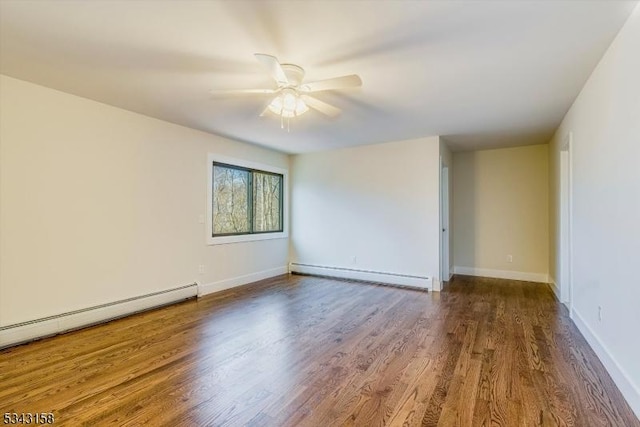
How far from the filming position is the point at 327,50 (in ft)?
7.59

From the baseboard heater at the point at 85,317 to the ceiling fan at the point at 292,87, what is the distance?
2582mm

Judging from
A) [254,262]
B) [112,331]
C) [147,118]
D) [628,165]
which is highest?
→ [147,118]

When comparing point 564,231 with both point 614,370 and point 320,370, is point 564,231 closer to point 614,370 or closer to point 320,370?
point 614,370

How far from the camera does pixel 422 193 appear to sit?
16.5 ft

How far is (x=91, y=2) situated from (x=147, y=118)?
2240mm

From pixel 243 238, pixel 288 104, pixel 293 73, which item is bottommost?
pixel 243 238

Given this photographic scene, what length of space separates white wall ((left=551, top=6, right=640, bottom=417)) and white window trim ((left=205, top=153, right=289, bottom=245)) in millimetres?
4362

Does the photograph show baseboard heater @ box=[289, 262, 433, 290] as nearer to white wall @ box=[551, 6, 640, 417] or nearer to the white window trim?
the white window trim

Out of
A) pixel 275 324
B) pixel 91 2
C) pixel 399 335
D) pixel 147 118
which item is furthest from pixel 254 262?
pixel 91 2

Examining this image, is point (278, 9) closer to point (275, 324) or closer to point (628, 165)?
point (628, 165)

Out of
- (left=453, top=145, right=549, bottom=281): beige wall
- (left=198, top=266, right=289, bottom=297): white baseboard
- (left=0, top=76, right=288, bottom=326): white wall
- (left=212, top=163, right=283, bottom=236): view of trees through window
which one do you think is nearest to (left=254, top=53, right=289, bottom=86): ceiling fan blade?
(left=0, top=76, right=288, bottom=326): white wall

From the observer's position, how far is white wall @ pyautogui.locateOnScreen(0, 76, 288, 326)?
287 centimetres

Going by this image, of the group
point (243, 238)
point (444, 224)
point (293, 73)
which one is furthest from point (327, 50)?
point (444, 224)

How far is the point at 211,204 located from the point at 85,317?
2047 mm
